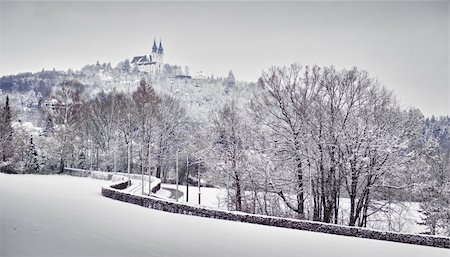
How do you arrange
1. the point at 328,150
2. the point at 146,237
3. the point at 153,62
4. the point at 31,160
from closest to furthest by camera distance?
the point at 146,237 < the point at 328,150 < the point at 31,160 < the point at 153,62

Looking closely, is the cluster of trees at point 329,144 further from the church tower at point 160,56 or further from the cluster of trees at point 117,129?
the church tower at point 160,56

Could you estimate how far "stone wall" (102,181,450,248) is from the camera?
1085 cm

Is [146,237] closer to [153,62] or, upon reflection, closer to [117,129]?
[117,129]

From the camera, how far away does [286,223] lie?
12.6 metres

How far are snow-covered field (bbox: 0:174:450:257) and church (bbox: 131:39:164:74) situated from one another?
7889 centimetres

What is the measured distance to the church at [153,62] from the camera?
300 feet

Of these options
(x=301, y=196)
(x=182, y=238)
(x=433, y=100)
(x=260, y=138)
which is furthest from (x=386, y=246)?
(x=260, y=138)

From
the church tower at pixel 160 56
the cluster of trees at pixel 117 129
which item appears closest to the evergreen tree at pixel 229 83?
the church tower at pixel 160 56

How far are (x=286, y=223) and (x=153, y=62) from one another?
8556 centimetres

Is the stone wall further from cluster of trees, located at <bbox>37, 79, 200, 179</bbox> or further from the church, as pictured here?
the church

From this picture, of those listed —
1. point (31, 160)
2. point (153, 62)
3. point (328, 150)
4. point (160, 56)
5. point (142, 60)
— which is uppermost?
point (142, 60)

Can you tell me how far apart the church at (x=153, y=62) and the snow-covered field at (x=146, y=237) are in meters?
78.9

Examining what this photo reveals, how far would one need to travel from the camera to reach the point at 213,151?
22844 millimetres

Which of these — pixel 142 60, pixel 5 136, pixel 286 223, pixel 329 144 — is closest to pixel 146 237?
pixel 286 223
